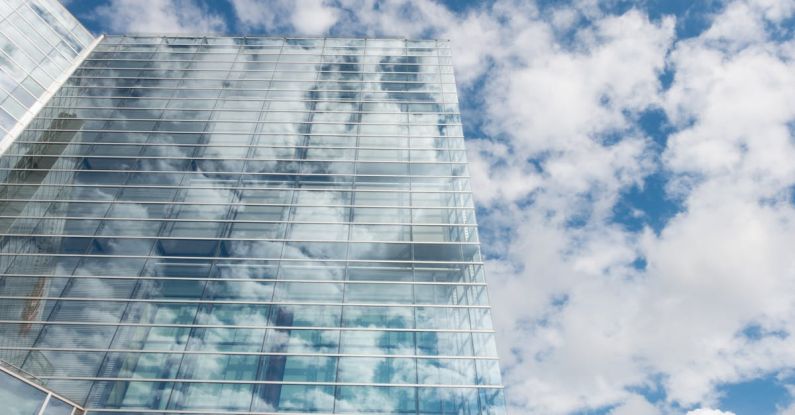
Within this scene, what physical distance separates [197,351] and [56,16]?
3127 cm

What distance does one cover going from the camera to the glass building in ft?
66.4

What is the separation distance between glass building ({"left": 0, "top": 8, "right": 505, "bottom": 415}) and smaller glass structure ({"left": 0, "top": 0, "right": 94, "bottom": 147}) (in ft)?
2.86

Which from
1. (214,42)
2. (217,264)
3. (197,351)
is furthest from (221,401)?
(214,42)

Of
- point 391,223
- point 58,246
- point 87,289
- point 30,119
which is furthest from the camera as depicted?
point 30,119

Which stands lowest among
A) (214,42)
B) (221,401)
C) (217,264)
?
(221,401)

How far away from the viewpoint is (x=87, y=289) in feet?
74.6

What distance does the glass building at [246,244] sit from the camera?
20.2 m

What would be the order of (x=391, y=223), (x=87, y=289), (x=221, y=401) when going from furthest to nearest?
(x=391, y=223) → (x=87, y=289) → (x=221, y=401)

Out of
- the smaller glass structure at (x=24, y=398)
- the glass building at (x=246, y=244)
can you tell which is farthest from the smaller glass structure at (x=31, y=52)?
the smaller glass structure at (x=24, y=398)

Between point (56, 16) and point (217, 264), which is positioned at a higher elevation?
point (56, 16)

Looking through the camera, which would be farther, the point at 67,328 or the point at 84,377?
the point at 67,328

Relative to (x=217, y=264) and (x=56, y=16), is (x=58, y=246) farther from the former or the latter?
(x=56, y=16)

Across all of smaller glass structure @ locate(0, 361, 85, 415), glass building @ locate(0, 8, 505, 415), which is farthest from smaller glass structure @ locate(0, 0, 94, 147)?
smaller glass structure @ locate(0, 361, 85, 415)

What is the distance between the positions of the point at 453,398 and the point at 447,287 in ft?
17.9
